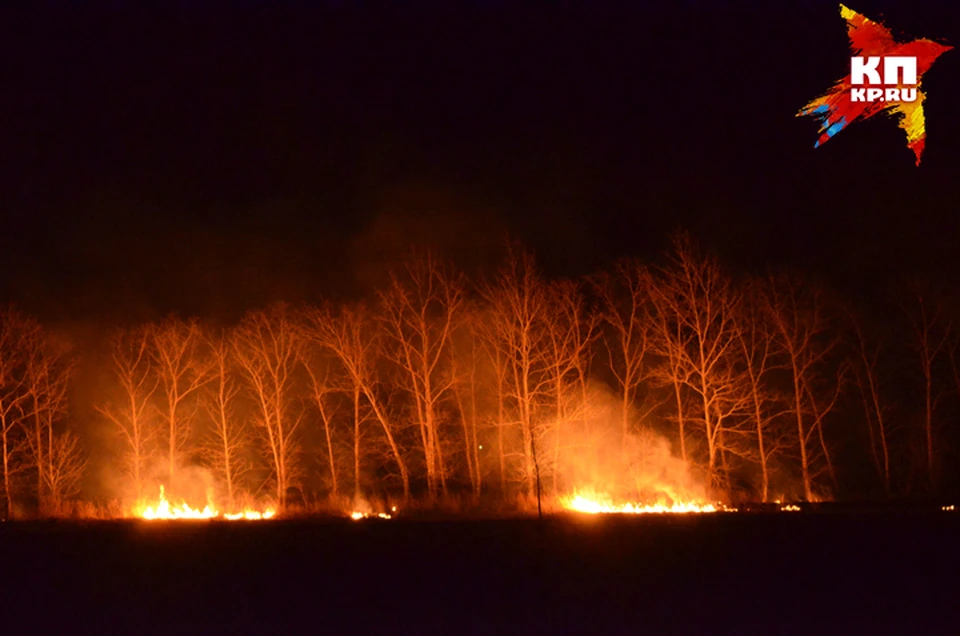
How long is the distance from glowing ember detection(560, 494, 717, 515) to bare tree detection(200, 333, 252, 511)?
45.4ft

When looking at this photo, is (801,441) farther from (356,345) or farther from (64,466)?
(64,466)

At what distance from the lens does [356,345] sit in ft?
97.8

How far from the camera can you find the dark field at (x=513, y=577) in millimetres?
9859

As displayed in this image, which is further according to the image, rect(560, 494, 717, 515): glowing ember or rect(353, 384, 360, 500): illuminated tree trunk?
rect(353, 384, 360, 500): illuminated tree trunk

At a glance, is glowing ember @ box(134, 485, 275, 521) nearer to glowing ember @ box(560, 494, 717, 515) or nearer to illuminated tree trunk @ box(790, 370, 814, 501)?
glowing ember @ box(560, 494, 717, 515)

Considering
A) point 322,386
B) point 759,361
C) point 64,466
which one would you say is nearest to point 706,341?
point 759,361

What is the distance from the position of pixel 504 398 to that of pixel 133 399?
606 inches

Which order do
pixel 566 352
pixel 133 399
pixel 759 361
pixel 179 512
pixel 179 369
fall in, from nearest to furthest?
1. pixel 179 512
2. pixel 566 352
3. pixel 759 361
4. pixel 133 399
5. pixel 179 369

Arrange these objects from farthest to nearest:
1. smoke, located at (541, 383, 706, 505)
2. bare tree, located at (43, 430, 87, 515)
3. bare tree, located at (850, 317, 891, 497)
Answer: bare tree, located at (43, 430, 87, 515), bare tree, located at (850, 317, 891, 497), smoke, located at (541, 383, 706, 505)

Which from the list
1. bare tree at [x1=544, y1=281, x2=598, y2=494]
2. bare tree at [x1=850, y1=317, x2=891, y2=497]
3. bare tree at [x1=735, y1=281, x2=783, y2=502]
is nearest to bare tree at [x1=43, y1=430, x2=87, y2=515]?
Result: bare tree at [x1=544, y1=281, x2=598, y2=494]

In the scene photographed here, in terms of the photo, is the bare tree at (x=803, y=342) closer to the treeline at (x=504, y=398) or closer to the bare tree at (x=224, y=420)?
the treeline at (x=504, y=398)

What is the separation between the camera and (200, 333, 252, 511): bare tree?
97.1ft

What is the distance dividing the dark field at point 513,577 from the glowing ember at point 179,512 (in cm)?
724

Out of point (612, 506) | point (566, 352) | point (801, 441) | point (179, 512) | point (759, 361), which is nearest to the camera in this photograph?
point (612, 506)
